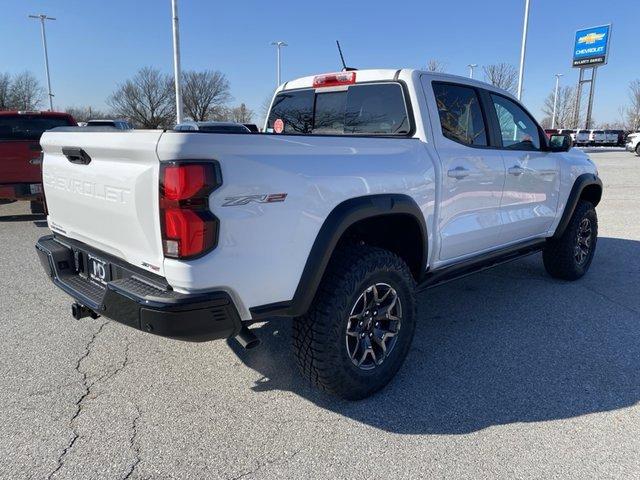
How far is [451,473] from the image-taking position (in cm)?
234

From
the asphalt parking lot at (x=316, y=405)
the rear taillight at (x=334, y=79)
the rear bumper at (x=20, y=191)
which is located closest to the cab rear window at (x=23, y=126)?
the rear bumper at (x=20, y=191)

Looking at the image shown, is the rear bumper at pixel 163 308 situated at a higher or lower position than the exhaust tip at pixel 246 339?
higher

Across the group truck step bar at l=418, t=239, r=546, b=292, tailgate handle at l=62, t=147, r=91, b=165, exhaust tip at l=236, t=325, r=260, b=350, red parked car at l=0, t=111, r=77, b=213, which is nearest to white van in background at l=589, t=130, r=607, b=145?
truck step bar at l=418, t=239, r=546, b=292

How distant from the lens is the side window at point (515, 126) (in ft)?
13.8

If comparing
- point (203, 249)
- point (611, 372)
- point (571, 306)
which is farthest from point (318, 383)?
point (571, 306)

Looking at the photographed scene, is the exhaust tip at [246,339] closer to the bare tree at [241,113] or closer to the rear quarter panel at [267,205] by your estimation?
the rear quarter panel at [267,205]

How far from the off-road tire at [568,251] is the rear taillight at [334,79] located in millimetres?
2791

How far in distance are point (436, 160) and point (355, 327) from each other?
1.26m

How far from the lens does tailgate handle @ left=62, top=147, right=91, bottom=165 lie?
107 inches

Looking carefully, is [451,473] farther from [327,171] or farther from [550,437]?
[327,171]

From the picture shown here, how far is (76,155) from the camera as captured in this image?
9.11 ft

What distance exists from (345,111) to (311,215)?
1.67 meters

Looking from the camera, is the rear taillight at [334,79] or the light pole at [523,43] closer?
the rear taillight at [334,79]

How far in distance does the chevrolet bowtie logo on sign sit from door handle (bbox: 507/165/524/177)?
196ft
